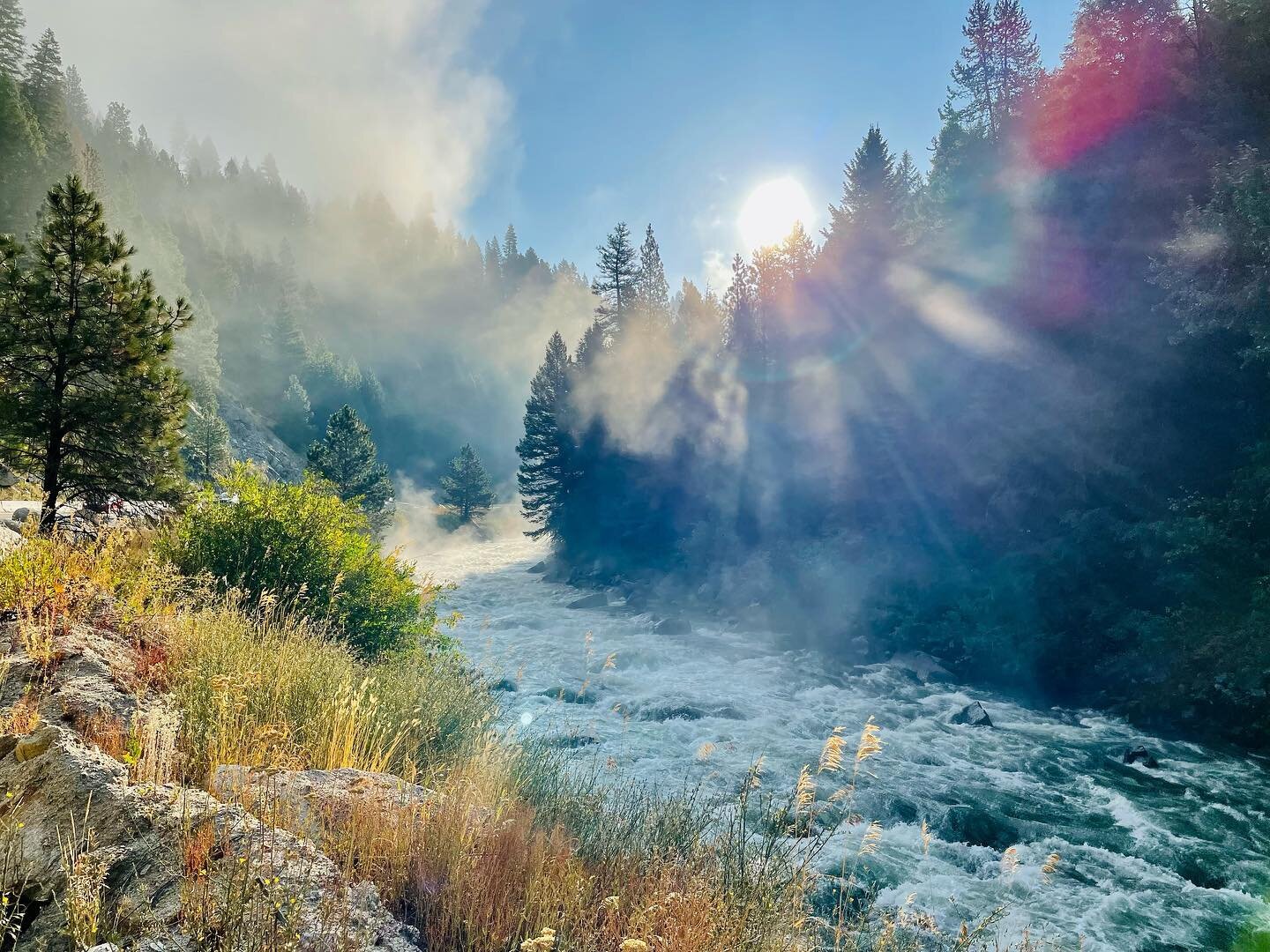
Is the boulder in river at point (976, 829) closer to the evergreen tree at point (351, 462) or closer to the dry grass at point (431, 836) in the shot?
the dry grass at point (431, 836)

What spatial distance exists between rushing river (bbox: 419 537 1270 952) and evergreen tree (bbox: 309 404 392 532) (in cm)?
2539

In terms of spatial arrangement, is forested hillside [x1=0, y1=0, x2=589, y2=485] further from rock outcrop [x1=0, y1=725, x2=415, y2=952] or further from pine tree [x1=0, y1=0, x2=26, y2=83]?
rock outcrop [x1=0, y1=725, x2=415, y2=952]

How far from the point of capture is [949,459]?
27438 millimetres

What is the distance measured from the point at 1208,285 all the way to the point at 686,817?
819 inches

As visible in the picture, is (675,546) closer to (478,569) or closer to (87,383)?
(478,569)

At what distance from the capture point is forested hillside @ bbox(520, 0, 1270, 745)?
55.3ft

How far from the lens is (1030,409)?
2409 centimetres

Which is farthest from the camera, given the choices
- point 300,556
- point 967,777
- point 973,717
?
point 973,717

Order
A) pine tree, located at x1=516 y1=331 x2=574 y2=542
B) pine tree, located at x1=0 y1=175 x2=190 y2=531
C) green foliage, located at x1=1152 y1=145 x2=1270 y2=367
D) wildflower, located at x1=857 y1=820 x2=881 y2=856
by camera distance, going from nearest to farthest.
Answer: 1. wildflower, located at x1=857 y1=820 x2=881 y2=856
2. pine tree, located at x1=0 y1=175 x2=190 y2=531
3. green foliage, located at x1=1152 y1=145 x2=1270 y2=367
4. pine tree, located at x1=516 y1=331 x2=574 y2=542

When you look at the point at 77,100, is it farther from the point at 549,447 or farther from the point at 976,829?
the point at 976,829

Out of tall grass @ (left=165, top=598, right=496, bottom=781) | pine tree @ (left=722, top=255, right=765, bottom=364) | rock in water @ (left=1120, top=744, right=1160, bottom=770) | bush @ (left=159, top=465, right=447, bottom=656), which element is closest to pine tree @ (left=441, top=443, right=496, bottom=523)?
pine tree @ (left=722, top=255, right=765, bottom=364)

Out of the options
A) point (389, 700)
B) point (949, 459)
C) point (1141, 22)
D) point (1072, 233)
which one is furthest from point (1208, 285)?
point (389, 700)

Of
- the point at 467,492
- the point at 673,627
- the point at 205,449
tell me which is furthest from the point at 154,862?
the point at 467,492

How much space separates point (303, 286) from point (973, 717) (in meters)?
140
